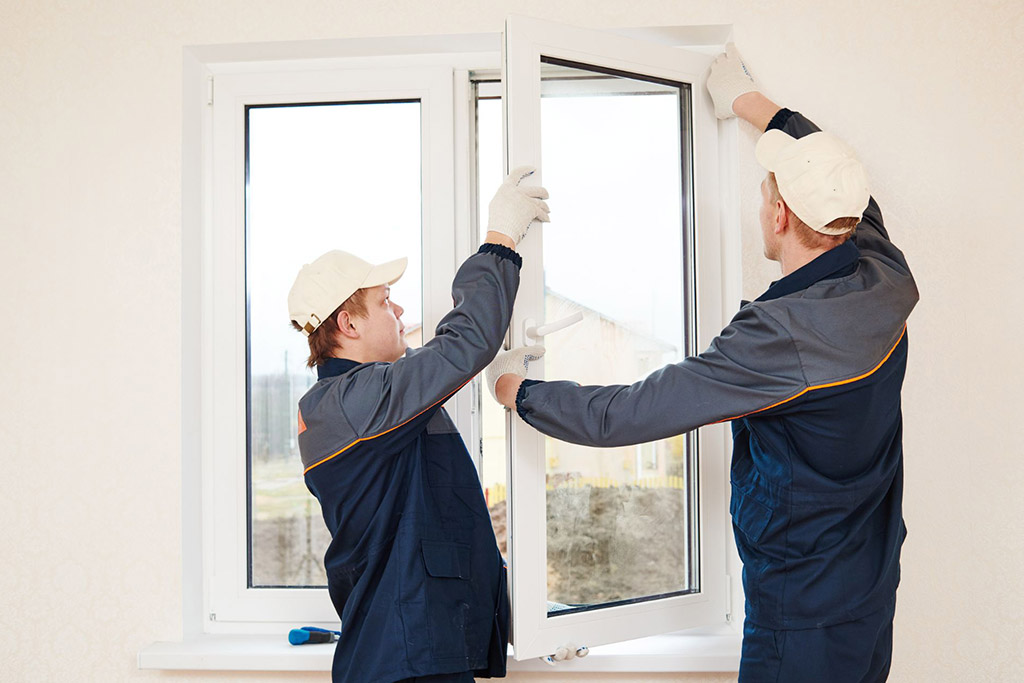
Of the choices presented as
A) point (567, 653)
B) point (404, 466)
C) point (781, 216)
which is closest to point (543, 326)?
point (404, 466)

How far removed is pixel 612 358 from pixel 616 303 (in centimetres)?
13

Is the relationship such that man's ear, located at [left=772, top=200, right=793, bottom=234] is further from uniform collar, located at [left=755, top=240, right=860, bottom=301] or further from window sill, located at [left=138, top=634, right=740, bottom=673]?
window sill, located at [left=138, top=634, right=740, bottom=673]

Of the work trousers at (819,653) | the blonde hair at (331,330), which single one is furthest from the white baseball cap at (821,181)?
the blonde hair at (331,330)

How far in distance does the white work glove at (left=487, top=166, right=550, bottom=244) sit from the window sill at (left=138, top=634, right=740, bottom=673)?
98 centimetres

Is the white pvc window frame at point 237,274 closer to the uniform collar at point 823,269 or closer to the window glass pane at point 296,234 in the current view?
the window glass pane at point 296,234

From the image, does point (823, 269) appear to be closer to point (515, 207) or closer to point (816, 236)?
point (816, 236)

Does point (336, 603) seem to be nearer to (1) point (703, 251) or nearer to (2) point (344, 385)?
(2) point (344, 385)

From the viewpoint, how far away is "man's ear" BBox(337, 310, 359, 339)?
5.58 ft

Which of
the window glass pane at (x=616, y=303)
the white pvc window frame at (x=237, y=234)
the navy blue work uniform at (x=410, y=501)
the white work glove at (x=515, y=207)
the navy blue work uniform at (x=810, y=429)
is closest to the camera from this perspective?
the navy blue work uniform at (x=810, y=429)

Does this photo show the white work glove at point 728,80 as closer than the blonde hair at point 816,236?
No

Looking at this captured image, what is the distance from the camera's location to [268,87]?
218cm

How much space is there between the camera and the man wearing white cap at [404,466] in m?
1.54

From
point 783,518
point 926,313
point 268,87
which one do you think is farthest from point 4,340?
point 926,313

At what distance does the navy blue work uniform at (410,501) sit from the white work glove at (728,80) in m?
0.70
